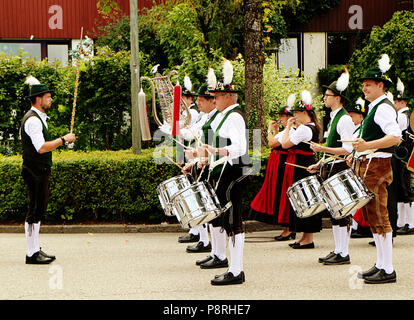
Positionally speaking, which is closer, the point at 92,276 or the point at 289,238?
the point at 92,276

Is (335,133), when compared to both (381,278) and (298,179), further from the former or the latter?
(381,278)

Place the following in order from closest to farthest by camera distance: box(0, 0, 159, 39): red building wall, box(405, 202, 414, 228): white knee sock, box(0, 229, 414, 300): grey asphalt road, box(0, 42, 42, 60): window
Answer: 1. box(0, 229, 414, 300): grey asphalt road
2. box(405, 202, 414, 228): white knee sock
3. box(0, 0, 159, 39): red building wall
4. box(0, 42, 42, 60): window

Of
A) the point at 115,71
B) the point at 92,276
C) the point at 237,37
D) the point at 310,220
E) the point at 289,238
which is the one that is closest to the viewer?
the point at 92,276

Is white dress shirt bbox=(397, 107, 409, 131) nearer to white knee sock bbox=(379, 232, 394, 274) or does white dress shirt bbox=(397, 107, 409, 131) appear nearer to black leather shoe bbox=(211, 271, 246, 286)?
white knee sock bbox=(379, 232, 394, 274)

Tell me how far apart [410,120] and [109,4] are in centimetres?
684

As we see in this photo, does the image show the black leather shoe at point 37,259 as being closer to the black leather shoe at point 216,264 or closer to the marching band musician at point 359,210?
the black leather shoe at point 216,264

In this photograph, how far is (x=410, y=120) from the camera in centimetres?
951

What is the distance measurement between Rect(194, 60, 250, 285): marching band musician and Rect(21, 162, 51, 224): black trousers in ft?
7.43

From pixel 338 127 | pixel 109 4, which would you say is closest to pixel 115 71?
pixel 109 4

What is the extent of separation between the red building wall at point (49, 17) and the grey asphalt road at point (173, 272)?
1435cm

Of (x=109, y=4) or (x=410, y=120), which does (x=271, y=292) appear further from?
(x=109, y=4)

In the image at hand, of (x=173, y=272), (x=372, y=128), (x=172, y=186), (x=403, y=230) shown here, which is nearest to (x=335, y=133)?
(x=372, y=128)

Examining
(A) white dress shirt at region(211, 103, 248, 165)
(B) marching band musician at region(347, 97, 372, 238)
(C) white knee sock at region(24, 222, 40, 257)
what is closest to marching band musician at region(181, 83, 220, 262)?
(A) white dress shirt at region(211, 103, 248, 165)

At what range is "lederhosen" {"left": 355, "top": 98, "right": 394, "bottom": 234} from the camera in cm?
634
